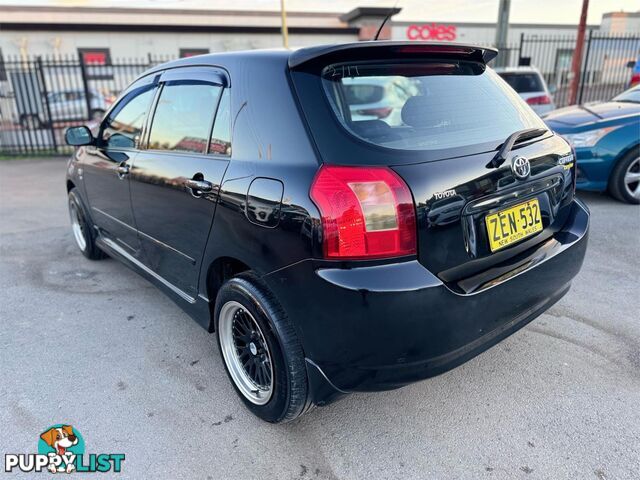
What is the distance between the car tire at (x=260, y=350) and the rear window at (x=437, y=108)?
86cm

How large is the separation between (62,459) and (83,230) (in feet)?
9.19

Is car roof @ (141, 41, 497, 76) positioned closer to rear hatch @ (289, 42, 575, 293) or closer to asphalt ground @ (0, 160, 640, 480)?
rear hatch @ (289, 42, 575, 293)

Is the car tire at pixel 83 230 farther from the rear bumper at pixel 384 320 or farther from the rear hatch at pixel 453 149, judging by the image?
the rear hatch at pixel 453 149

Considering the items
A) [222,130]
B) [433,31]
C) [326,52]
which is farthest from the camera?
[433,31]

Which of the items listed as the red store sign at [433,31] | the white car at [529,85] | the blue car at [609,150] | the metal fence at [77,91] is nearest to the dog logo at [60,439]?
the blue car at [609,150]

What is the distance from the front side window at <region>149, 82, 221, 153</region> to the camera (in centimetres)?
258

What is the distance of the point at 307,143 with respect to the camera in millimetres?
1942

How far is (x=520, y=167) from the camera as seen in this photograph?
219 centimetres

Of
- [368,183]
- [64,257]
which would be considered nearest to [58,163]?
[64,257]

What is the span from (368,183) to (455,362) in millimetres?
848

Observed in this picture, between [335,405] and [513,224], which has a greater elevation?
[513,224]

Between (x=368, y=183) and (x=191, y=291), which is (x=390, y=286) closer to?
(x=368, y=183)

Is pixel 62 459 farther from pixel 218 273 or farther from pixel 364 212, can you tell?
pixel 364 212

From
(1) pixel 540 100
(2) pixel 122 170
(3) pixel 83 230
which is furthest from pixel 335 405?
(1) pixel 540 100
